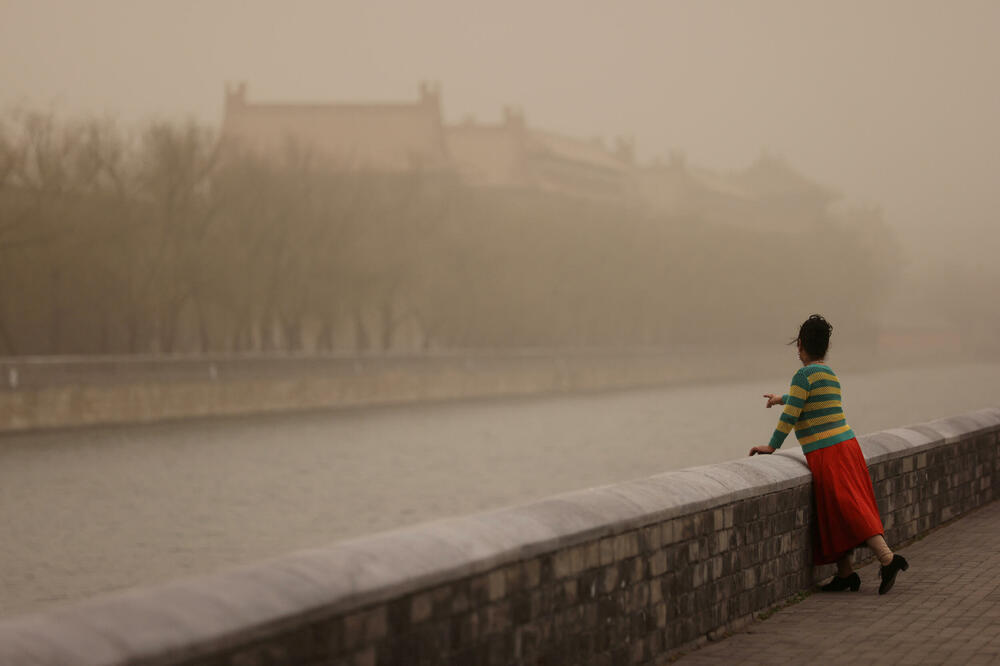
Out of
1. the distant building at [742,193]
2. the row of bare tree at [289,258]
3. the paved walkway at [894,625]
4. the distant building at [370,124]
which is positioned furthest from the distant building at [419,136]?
the paved walkway at [894,625]

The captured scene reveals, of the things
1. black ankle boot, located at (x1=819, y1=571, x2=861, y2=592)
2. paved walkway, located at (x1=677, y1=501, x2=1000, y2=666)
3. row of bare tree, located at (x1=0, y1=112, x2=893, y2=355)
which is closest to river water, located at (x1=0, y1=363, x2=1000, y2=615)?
row of bare tree, located at (x1=0, y1=112, x2=893, y2=355)

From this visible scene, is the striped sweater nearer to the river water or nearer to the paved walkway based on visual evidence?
the paved walkway

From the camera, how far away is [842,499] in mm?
8414

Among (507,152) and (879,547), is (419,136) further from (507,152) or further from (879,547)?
(879,547)

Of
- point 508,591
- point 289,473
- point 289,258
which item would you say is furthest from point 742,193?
point 508,591

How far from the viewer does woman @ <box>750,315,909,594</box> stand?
815 centimetres

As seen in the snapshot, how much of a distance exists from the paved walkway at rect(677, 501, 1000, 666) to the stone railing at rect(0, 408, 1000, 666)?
0.54ft

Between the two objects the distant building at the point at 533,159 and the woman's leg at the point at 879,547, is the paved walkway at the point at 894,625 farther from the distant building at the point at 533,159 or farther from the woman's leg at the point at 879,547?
the distant building at the point at 533,159

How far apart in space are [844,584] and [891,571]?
1.45ft

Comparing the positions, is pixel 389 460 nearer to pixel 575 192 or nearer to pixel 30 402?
pixel 30 402

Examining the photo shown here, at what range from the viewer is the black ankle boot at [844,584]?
28.3ft

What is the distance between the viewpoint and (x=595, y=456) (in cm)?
3819

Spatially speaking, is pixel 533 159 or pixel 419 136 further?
pixel 533 159

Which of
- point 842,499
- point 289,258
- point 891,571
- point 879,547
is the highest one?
point 289,258
